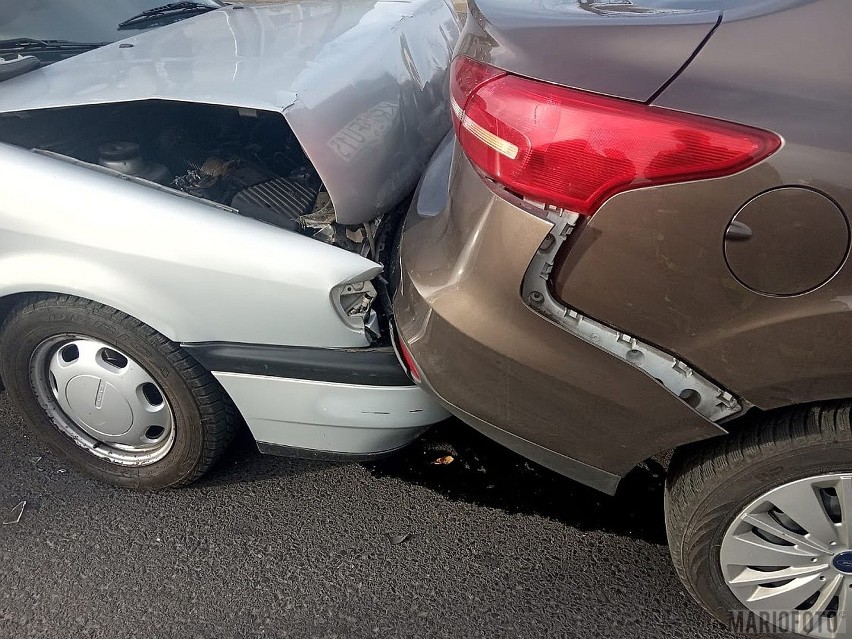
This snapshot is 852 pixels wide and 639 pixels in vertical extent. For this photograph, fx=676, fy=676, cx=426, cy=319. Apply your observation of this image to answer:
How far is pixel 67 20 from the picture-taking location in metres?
2.56

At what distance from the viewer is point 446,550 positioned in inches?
83.5

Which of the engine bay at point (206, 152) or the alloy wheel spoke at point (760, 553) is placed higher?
the engine bay at point (206, 152)

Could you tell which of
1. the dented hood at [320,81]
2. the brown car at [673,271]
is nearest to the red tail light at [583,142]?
the brown car at [673,271]

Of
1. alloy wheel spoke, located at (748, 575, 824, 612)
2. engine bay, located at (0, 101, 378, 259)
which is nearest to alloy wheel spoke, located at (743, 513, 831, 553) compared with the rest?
alloy wheel spoke, located at (748, 575, 824, 612)

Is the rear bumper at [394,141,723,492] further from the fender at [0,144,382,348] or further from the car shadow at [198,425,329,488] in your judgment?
the car shadow at [198,425,329,488]

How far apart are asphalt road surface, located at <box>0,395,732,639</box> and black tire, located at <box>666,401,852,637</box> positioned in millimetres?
240

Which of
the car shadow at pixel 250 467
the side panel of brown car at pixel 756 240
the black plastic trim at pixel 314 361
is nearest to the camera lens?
the side panel of brown car at pixel 756 240

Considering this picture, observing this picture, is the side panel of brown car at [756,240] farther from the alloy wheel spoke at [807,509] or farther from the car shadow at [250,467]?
the car shadow at [250,467]

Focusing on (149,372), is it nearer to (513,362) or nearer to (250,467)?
(250,467)

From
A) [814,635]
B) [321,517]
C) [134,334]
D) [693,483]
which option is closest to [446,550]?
[321,517]

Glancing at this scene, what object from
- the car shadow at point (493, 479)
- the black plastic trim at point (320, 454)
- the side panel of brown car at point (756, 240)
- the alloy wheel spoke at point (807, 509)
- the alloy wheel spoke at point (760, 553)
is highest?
the side panel of brown car at point (756, 240)

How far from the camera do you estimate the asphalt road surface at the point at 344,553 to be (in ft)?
6.35

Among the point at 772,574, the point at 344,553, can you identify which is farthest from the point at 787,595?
the point at 344,553

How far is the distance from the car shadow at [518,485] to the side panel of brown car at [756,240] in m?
0.90
